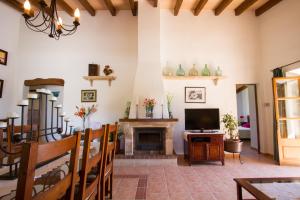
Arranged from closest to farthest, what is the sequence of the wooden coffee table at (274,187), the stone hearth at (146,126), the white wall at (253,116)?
the wooden coffee table at (274,187), the stone hearth at (146,126), the white wall at (253,116)

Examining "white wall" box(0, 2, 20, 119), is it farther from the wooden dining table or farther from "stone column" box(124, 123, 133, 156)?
the wooden dining table

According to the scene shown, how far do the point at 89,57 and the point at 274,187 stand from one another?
4762 millimetres

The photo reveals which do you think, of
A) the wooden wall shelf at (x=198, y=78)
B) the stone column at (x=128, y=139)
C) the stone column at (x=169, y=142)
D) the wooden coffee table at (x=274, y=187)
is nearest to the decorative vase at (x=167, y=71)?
the wooden wall shelf at (x=198, y=78)

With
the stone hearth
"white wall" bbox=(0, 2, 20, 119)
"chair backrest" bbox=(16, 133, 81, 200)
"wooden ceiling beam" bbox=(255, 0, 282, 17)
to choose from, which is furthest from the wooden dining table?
"wooden ceiling beam" bbox=(255, 0, 282, 17)

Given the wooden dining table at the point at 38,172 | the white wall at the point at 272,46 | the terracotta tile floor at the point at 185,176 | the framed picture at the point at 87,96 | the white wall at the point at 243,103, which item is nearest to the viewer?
the wooden dining table at the point at 38,172

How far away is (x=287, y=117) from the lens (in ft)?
13.1

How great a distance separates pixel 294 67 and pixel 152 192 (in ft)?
13.0

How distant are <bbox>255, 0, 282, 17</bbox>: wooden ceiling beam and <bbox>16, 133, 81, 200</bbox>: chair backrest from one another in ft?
18.0

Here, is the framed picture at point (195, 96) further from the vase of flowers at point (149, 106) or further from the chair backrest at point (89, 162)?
the chair backrest at point (89, 162)

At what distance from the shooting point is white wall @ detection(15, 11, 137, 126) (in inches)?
192

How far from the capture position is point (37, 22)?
16.8 ft

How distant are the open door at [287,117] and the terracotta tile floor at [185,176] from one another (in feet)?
1.16

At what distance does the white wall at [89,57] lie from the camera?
488 centimetres

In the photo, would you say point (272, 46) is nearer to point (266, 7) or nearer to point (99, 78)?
point (266, 7)
